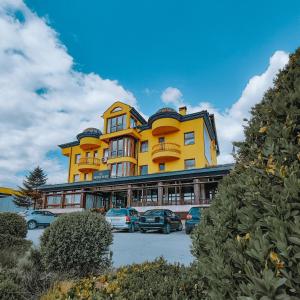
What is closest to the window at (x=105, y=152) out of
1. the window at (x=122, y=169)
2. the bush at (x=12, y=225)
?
the window at (x=122, y=169)

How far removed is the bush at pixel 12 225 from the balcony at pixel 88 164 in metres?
25.0

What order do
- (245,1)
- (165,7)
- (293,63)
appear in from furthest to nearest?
1. (165,7)
2. (245,1)
3. (293,63)

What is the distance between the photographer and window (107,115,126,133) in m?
33.8

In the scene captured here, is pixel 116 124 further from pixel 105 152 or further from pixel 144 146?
pixel 144 146

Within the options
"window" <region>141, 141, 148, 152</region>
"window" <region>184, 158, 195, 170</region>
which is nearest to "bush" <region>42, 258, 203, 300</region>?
"window" <region>184, 158, 195, 170</region>

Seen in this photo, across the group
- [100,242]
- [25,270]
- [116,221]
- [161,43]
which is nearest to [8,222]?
[25,270]

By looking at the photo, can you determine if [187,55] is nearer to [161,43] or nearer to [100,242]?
[161,43]

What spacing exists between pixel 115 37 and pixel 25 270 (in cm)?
1217

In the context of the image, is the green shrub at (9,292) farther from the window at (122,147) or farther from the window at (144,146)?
the window at (144,146)

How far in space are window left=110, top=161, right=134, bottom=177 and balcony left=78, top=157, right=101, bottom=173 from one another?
3821mm

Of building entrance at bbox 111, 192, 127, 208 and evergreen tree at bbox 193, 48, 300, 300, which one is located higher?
building entrance at bbox 111, 192, 127, 208

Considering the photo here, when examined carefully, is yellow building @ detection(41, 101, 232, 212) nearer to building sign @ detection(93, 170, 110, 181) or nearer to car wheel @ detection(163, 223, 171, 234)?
building sign @ detection(93, 170, 110, 181)

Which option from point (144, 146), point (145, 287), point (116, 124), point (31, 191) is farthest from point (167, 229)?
point (31, 191)

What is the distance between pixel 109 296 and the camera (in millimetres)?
2783
